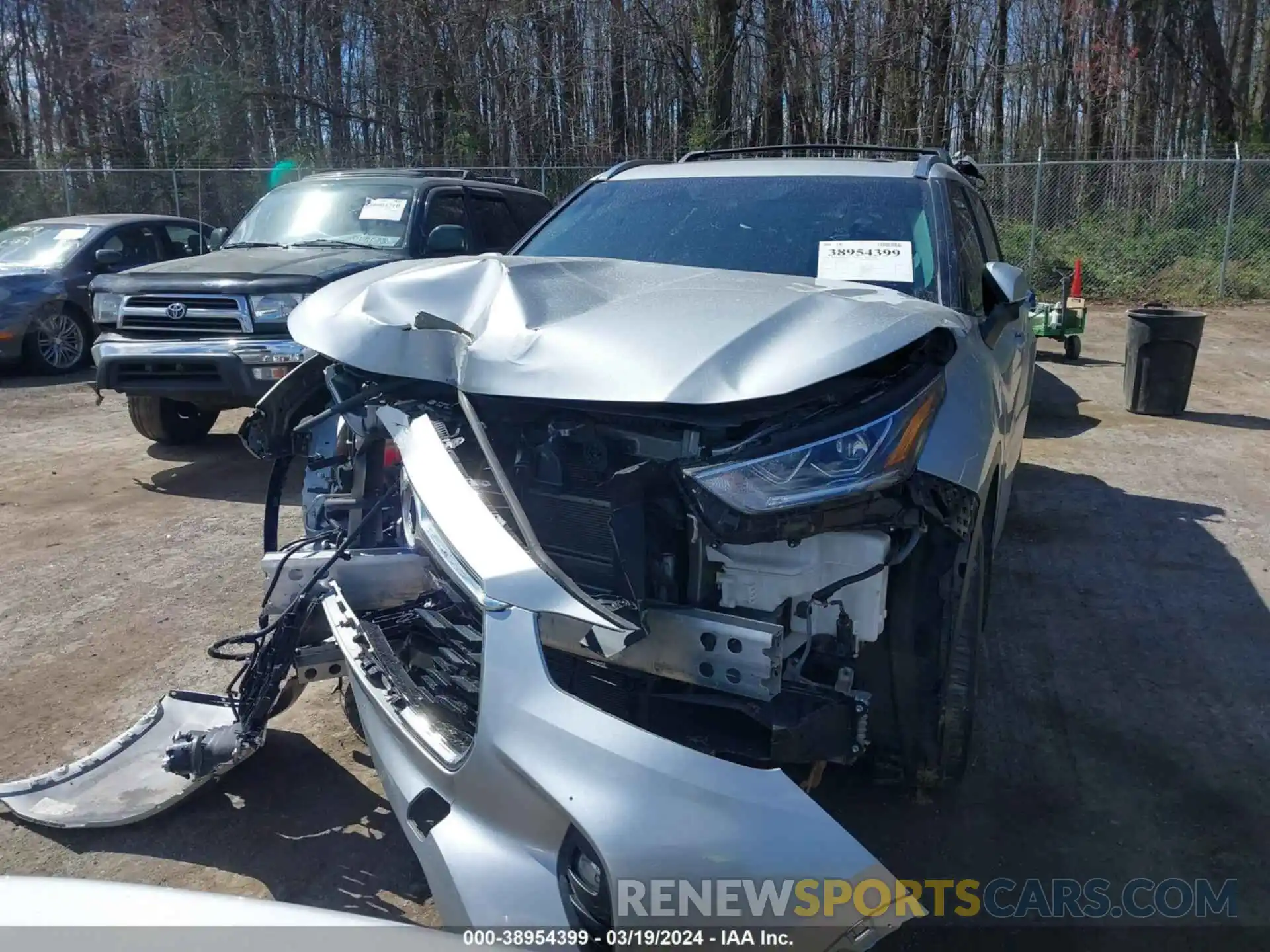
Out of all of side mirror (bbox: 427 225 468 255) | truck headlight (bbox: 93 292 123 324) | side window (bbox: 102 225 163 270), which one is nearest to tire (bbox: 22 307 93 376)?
side window (bbox: 102 225 163 270)

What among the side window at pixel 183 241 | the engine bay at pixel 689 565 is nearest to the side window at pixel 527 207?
the side window at pixel 183 241

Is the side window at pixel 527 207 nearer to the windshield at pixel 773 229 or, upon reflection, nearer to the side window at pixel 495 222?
the side window at pixel 495 222

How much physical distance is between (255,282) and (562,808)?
5635mm

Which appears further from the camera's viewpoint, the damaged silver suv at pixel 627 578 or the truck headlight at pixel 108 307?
the truck headlight at pixel 108 307

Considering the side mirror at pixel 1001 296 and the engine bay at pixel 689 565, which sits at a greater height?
the side mirror at pixel 1001 296

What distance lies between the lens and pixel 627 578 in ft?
7.98

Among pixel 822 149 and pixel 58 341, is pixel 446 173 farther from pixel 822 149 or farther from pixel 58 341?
pixel 822 149

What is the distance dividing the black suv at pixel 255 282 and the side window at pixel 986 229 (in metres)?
3.01

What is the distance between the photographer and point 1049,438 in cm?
832

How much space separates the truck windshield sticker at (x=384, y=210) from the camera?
26.1 feet

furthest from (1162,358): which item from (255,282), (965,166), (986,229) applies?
(255,282)

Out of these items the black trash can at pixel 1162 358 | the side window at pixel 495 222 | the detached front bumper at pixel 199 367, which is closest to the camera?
the detached front bumper at pixel 199 367

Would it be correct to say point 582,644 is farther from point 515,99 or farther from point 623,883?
point 515,99

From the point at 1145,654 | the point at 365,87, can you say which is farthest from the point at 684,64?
the point at 1145,654
